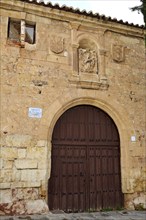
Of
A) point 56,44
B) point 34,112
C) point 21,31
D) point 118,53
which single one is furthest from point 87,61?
point 34,112

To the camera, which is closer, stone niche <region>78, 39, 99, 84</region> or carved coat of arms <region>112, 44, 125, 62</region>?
stone niche <region>78, 39, 99, 84</region>

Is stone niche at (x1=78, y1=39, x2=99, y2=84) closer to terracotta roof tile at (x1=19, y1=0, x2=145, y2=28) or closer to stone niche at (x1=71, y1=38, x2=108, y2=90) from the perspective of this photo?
stone niche at (x1=71, y1=38, x2=108, y2=90)

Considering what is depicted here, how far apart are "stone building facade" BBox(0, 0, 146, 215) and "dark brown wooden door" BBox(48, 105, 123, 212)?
0.15m

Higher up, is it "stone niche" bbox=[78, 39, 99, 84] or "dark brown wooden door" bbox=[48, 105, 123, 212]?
"stone niche" bbox=[78, 39, 99, 84]

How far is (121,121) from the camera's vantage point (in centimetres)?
607

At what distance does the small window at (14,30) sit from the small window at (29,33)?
18 cm

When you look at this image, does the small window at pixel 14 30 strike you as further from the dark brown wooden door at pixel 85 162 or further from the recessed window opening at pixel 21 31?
the dark brown wooden door at pixel 85 162

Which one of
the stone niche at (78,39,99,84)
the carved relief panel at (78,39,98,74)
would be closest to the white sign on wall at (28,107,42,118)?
the stone niche at (78,39,99,84)

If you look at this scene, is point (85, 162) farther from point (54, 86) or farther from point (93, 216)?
point (54, 86)

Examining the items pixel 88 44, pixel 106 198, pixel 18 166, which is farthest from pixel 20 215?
pixel 88 44

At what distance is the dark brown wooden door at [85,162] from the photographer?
5.39 metres

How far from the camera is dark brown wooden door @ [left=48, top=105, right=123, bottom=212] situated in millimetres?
5395

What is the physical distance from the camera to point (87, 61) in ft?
19.6

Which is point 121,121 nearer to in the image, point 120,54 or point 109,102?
point 109,102
